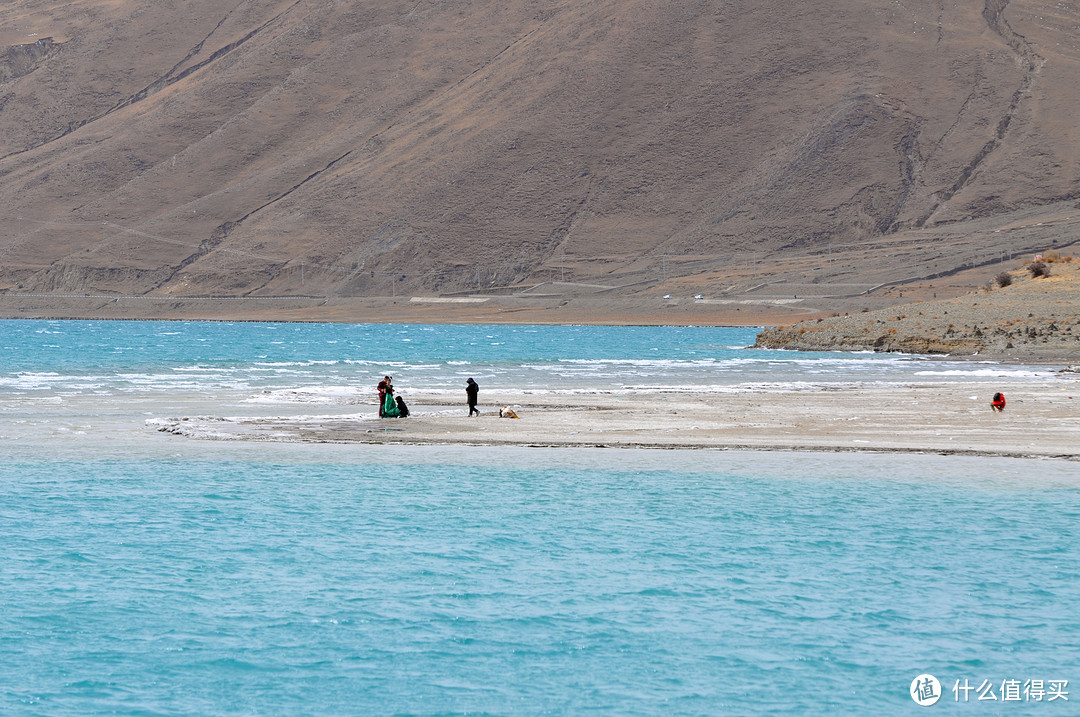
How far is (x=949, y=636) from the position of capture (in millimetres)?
12203

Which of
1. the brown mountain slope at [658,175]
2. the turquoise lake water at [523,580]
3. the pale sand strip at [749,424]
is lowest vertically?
the turquoise lake water at [523,580]

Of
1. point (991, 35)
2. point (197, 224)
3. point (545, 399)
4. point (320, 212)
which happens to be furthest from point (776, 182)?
point (545, 399)

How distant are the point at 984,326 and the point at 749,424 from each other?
132 ft

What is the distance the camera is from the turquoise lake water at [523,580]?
11023 mm

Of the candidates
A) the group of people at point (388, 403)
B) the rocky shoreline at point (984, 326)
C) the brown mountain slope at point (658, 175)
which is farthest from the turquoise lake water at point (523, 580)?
the brown mountain slope at point (658, 175)

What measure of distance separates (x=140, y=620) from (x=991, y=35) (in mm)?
196809

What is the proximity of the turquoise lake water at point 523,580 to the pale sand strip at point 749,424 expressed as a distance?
1.39m

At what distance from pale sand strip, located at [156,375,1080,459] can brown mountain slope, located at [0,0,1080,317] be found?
109964mm

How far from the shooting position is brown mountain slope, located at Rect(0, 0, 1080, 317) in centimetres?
16238

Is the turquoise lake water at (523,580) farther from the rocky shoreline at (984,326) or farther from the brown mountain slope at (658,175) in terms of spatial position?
the brown mountain slope at (658,175)

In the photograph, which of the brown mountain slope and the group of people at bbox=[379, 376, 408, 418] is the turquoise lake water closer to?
the group of people at bbox=[379, 376, 408, 418]

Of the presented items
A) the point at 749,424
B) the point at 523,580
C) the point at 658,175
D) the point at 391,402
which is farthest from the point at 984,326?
the point at 658,175

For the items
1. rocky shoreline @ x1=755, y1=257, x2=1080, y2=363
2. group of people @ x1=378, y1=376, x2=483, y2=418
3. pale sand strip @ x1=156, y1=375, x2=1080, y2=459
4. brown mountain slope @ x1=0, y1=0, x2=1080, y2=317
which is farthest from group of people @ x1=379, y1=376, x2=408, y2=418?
brown mountain slope @ x1=0, y1=0, x2=1080, y2=317

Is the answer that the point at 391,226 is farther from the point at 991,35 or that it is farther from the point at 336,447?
the point at 336,447
